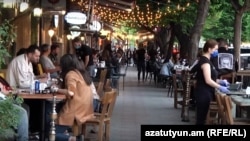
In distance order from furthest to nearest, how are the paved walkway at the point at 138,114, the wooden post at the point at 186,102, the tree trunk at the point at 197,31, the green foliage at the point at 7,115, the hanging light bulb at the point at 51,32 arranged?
the hanging light bulb at the point at 51,32, the tree trunk at the point at 197,31, the wooden post at the point at 186,102, the paved walkway at the point at 138,114, the green foliage at the point at 7,115

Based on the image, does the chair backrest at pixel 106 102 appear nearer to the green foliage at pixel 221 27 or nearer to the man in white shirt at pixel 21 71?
the man in white shirt at pixel 21 71

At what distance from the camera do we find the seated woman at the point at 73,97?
9.69 metres

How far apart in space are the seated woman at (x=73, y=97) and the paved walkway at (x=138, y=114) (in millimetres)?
2452

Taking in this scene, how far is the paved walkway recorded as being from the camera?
13.1m

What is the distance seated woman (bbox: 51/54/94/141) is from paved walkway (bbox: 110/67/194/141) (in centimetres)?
245

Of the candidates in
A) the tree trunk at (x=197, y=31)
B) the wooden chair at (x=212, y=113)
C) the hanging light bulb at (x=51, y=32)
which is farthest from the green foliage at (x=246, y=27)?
the wooden chair at (x=212, y=113)

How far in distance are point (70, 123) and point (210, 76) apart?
105 inches

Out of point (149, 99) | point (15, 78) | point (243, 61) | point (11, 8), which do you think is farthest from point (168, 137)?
point (243, 61)

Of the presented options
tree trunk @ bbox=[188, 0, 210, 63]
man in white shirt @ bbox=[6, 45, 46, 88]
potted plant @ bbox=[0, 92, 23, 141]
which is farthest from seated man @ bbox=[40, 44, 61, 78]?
potted plant @ bbox=[0, 92, 23, 141]

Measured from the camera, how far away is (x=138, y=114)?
1666 centimetres

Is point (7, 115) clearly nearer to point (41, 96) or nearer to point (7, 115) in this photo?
point (7, 115)

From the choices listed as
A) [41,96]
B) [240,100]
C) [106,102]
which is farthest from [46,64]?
[240,100]

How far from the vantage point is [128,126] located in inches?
555

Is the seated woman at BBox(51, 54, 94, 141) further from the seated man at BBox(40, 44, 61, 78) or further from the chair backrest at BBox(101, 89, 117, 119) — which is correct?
the seated man at BBox(40, 44, 61, 78)
